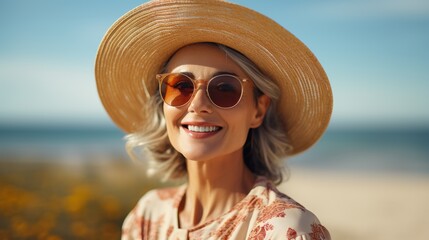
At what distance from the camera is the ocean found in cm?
2483

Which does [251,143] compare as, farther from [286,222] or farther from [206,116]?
[286,222]

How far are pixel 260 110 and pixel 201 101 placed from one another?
0.39 meters

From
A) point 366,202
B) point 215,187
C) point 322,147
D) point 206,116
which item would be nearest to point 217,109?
point 206,116

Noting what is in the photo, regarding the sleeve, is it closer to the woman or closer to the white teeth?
the woman

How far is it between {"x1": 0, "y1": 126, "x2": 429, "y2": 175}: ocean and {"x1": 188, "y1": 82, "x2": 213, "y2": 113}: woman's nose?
17.2 m

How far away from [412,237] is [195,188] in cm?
762

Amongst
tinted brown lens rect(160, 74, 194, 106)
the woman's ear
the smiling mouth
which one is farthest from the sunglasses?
the woman's ear

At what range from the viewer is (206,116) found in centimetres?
288

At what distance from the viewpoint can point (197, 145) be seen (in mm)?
2906

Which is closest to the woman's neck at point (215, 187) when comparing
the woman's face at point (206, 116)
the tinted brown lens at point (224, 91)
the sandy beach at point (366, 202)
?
the woman's face at point (206, 116)

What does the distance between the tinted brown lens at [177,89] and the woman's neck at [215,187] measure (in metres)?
0.35

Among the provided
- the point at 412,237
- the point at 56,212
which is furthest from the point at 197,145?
the point at 412,237

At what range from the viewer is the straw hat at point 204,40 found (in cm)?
283

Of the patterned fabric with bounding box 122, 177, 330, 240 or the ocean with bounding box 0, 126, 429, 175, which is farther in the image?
the ocean with bounding box 0, 126, 429, 175
